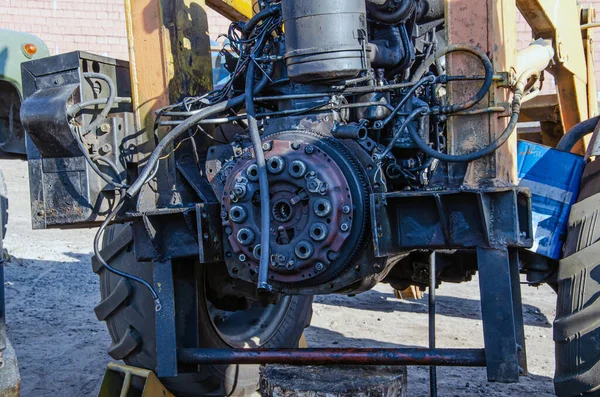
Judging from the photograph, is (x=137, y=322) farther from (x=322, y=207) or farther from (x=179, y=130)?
(x=322, y=207)

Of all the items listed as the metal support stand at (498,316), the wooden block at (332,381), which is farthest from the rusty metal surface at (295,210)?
the metal support stand at (498,316)

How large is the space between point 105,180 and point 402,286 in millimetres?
2042

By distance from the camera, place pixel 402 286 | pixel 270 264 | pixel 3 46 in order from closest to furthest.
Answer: pixel 270 264 → pixel 402 286 → pixel 3 46

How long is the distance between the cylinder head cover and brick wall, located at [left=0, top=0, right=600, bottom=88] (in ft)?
33.8

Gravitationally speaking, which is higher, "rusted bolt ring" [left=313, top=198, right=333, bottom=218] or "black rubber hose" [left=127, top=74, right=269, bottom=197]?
"black rubber hose" [left=127, top=74, right=269, bottom=197]

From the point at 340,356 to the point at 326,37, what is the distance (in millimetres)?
1337

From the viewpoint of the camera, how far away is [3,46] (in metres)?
7.09

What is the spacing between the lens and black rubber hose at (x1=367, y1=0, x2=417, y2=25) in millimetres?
3244

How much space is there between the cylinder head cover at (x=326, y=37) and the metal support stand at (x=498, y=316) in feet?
3.09

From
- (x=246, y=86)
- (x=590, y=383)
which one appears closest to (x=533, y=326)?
(x=590, y=383)

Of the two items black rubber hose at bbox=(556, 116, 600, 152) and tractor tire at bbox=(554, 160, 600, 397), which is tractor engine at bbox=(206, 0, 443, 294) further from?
black rubber hose at bbox=(556, 116, 600, 152)

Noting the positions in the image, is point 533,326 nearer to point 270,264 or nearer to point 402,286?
point 402,286

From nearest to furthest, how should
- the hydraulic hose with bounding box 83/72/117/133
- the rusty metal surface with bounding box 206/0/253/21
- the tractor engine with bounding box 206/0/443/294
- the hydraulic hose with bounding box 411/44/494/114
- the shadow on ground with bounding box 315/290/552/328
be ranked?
the hydraulic hose with bounding box 411/44/494/114 < the tractor engine with bounding box 206/0/443/294 < the hydraulic hose with bounding box 83/72/117/133 < the rusty metal surface with bounding box 206/0/253/21 < the shadow on ground with bounding box 315/290/552/328

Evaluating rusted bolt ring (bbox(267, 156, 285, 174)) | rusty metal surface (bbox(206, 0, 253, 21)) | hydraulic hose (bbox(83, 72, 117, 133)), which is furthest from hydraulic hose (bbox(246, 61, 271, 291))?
rusty metal surface (bbox(206, 0, 253, 21))
